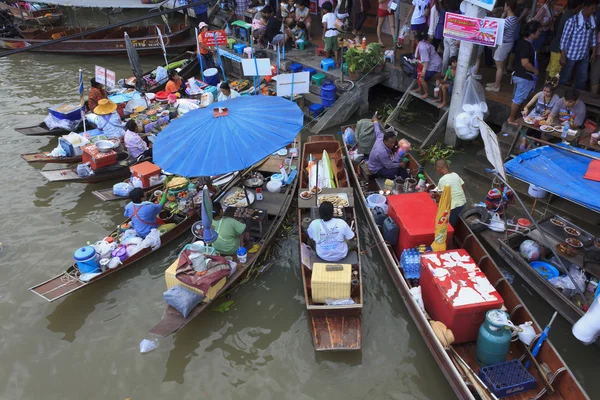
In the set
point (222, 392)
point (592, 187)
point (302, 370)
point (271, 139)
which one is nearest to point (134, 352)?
point (222, 392)

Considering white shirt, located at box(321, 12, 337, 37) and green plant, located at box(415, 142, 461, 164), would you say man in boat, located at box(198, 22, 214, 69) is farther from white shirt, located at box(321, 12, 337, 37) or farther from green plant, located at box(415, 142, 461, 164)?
green plant, located at box(415, 142, 461, 164)

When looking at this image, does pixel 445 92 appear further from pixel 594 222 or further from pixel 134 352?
pixel 134 352

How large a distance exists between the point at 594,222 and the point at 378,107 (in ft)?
24.9

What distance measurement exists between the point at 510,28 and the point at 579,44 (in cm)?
168

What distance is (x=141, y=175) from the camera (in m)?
10.0

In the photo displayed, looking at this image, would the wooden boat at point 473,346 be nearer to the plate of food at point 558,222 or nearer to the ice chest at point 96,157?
the plate of food at point 558,222

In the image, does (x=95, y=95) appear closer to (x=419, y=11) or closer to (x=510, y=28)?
(x=419, y=11)

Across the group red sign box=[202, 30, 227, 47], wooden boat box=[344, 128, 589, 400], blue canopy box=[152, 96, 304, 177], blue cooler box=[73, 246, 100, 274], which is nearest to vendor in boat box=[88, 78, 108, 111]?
red sign box=[202, 30, 227, 47]

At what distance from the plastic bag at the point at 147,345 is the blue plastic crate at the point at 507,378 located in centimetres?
507

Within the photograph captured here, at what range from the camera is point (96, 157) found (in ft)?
34.5

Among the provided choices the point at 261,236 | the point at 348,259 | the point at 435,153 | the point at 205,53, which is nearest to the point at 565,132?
the point at 435,153

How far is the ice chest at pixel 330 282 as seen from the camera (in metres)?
6.78

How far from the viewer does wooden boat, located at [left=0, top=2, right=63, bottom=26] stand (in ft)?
73.0

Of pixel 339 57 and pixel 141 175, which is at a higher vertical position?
pixel 339 57
